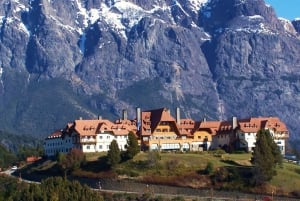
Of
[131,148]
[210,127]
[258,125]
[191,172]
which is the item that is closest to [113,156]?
[131,148]

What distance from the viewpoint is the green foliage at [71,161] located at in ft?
496

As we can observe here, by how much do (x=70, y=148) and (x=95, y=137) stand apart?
6170 mm

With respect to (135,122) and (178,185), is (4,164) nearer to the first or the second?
(135,122)

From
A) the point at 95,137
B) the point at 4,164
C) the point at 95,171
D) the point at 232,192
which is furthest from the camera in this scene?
the point at 4,164

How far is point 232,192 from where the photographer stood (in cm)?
14050

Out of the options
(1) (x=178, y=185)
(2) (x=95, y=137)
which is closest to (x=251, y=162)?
(1) (x=178, y=185)

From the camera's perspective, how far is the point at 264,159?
146 meters

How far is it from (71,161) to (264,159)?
97.2 ft

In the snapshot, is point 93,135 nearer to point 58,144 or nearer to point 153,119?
point 153,119

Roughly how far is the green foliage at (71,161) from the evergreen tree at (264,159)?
26913 mm

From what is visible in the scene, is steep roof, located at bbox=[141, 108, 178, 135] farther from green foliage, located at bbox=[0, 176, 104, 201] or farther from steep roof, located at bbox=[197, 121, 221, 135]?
green foliage, located at bbox=[0, 176, 104, 201]

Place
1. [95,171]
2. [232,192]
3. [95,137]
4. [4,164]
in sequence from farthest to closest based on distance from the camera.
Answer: [4,164], [95,137], [95,171], [232,192]

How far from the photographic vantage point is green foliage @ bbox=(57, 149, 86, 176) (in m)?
151

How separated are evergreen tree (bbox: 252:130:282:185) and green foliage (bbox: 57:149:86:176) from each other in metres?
26.9
